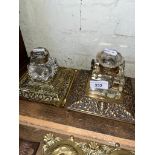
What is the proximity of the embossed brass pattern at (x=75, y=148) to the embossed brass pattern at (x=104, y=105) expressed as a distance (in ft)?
0.42

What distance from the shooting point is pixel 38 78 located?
3.28 feet

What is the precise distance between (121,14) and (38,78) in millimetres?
415

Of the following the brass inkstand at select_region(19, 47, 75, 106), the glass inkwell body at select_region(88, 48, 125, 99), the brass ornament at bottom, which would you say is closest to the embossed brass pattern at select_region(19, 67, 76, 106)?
the brass inkstand at select_region(19, 47, 75, 106)

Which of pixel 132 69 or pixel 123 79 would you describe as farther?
pixel 132 69

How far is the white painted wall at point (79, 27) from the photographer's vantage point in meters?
0.97

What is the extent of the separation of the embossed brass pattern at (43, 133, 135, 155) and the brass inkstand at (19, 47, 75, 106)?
180 mm

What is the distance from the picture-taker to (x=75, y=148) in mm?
769

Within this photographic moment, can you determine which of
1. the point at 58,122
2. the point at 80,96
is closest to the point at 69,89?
the point at 80,96

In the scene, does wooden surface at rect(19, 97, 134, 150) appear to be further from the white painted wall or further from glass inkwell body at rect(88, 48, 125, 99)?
the white painted wall

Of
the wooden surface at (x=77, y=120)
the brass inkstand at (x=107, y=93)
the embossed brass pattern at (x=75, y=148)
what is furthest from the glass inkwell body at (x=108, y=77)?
the embossed brass pattern at (x=75, y=148)

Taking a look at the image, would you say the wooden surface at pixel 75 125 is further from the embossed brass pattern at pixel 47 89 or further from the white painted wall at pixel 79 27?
the white painted wall at pixel 79 27

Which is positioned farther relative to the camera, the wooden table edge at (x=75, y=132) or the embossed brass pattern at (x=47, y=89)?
the embossed brass pattern at (x=47, y=89)

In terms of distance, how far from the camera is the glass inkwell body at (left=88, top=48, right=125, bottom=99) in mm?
926
